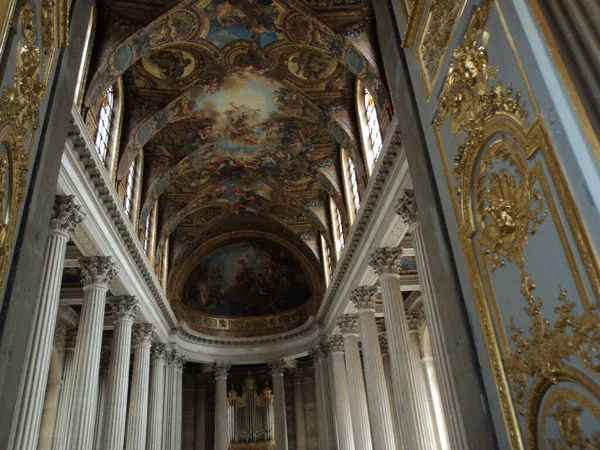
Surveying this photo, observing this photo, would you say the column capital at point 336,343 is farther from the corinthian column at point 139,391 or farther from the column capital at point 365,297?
the corinthian column at point 139,391

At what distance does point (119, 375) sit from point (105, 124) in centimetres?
695

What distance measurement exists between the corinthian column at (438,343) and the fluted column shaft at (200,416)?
17.0 m

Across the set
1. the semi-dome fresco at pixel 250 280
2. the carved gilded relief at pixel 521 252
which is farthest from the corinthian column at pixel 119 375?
the carved gilded relief at pixel 521 252

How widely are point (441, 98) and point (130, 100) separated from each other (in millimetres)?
11528

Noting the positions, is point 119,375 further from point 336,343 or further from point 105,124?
point 336,343

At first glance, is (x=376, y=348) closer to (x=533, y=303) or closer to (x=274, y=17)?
(x=274, y=17)

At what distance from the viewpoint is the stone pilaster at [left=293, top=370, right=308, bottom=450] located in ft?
74.6

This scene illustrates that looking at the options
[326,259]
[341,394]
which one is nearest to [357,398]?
[341,394]

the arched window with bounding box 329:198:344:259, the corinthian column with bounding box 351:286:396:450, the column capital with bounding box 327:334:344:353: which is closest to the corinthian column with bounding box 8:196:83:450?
the corinthian column with bounding box 351:286:396:450

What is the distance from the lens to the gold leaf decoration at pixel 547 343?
3.19 metres

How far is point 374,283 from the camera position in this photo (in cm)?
1553

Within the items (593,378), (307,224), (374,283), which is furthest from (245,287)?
(593,378)

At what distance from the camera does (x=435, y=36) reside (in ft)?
18.3

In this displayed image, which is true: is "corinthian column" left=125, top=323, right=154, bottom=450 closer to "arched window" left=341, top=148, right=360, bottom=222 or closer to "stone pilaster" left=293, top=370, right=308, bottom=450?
"arched window" left=341, top=148, right=360, bottom=222
